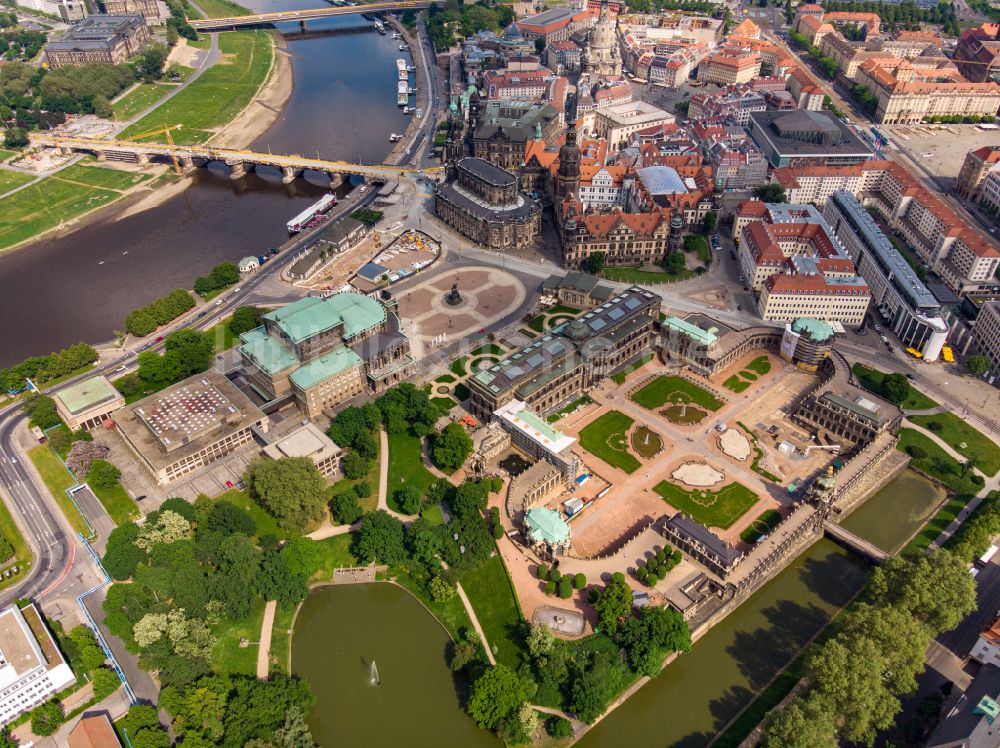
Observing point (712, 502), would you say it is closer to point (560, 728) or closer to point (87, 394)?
point (560, 728)

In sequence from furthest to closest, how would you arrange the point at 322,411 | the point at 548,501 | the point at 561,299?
the point at 561,299 < the point at 322,411 < the point at 548,501

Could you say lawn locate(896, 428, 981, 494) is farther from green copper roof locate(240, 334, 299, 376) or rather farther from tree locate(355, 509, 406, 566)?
green copper roof locate(240, 334, 299, 376)

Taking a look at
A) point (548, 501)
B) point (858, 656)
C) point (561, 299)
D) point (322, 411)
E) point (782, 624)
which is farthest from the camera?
point (561, 299)

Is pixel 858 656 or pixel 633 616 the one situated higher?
pixel 858 656

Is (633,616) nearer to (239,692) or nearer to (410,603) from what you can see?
(410,603)

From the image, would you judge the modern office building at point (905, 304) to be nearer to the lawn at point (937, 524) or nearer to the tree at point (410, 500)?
the lawn at point (937, 524)

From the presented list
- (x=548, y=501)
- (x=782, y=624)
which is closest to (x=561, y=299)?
(x=548, y=501)

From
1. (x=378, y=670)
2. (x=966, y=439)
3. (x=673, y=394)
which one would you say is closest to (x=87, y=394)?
(x=378, y=670)

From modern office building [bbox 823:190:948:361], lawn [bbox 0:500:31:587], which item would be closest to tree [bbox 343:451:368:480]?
lawn [bbox 0:500:31:587]
